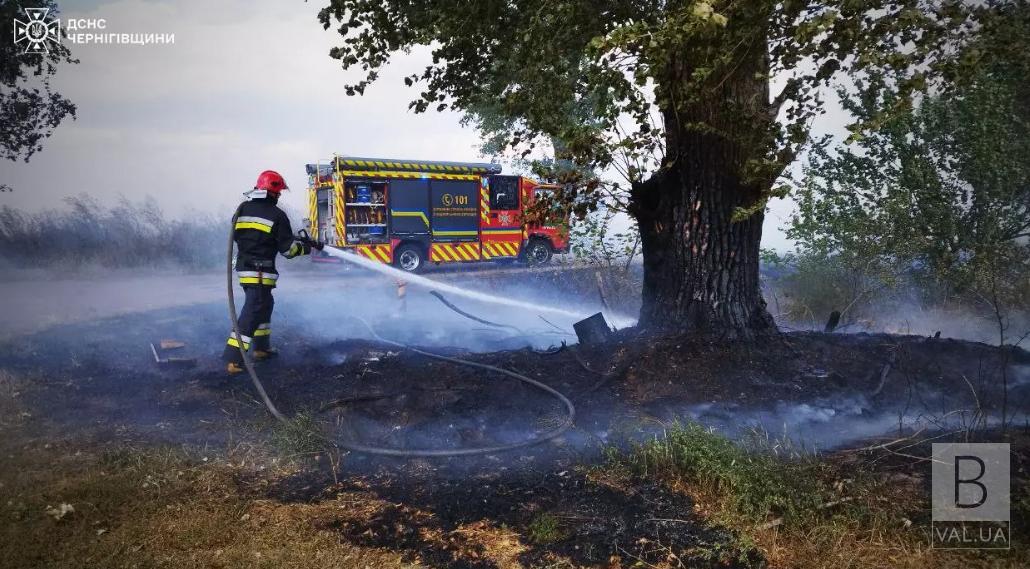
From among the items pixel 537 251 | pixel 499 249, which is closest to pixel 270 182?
pixel 499 249

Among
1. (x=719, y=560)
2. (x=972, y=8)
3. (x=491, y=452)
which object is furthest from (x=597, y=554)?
(x=972, y=8)

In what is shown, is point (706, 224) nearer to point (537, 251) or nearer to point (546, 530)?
point (546, 530)

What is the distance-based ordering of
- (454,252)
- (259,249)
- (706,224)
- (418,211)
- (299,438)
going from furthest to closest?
(454,252) < (418,211) < (259,249) < (706,224) < (299,438)

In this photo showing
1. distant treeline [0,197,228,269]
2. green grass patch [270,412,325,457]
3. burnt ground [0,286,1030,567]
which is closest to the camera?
burnt ground [0,286,1030,567]

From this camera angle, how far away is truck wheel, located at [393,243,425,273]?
1435 centimetres

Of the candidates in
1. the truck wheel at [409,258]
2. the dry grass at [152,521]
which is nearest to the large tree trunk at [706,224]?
the dry grass at [152,521]

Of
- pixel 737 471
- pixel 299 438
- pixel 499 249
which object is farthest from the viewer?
pixel 499 249

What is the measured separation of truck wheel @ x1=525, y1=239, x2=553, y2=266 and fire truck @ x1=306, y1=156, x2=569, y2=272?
0.10 feet

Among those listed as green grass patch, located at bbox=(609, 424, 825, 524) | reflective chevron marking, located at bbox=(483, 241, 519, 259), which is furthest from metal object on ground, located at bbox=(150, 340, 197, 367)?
reflective chevron marking, located at bbox=(483, 241, 519, 259)

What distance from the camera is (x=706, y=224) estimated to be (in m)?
5.81

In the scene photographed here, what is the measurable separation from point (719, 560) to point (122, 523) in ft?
9.85

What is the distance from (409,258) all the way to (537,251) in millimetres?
3532

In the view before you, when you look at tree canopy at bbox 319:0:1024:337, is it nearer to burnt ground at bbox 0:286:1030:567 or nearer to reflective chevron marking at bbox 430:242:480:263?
burnt ground at bbox 0:286:1030:567

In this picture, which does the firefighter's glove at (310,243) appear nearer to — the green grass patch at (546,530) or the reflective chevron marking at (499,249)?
the green grass patch at (546,530)
